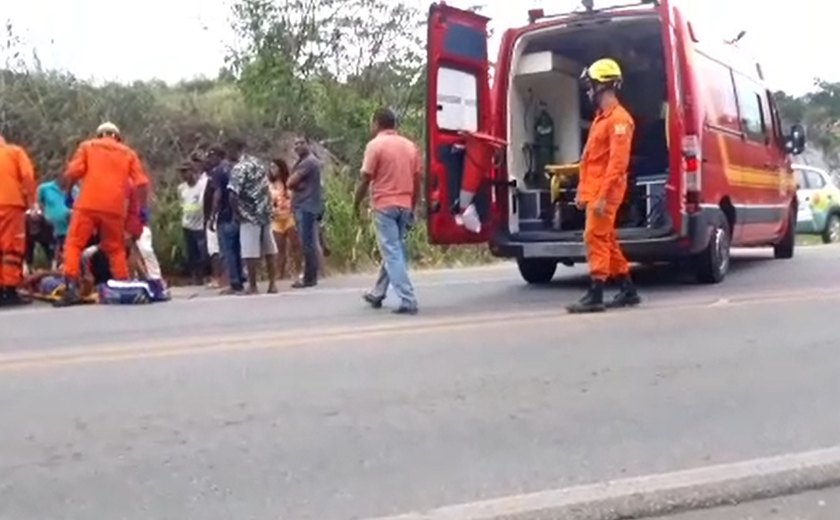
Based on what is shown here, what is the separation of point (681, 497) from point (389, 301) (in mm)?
7210

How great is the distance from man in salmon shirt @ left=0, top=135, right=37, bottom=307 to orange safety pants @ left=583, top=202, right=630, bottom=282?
5.83 metres

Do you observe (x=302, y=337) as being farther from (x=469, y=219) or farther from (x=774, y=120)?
(x=774, y=120)

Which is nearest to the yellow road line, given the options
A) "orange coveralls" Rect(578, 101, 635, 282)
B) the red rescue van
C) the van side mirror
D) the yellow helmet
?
"orange coveralls" Rect(578, 101, 635, 282)

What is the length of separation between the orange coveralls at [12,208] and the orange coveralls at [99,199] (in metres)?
0.51

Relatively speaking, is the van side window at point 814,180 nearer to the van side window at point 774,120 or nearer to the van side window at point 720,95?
the van side window at point 774,120

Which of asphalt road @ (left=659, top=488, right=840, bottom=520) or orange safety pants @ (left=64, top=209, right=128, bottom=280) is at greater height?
orange safety pants @ (left=64, top=209, right=128, bottom=280)

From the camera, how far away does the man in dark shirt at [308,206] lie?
51.8ft

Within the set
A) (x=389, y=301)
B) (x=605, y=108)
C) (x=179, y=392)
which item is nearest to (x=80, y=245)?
(x=389, y=301)

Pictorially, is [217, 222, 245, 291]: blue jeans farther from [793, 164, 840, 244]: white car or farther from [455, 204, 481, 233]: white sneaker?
[793, 164, 840, 244]: white car

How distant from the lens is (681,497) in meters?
5.66

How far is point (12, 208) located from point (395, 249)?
170 inches

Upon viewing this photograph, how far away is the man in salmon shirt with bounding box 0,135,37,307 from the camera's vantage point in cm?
1409

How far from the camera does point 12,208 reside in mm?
14180

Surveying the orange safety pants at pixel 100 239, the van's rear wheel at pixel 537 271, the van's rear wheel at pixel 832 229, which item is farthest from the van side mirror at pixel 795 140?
the van's rear wheel at pixel 832 229
